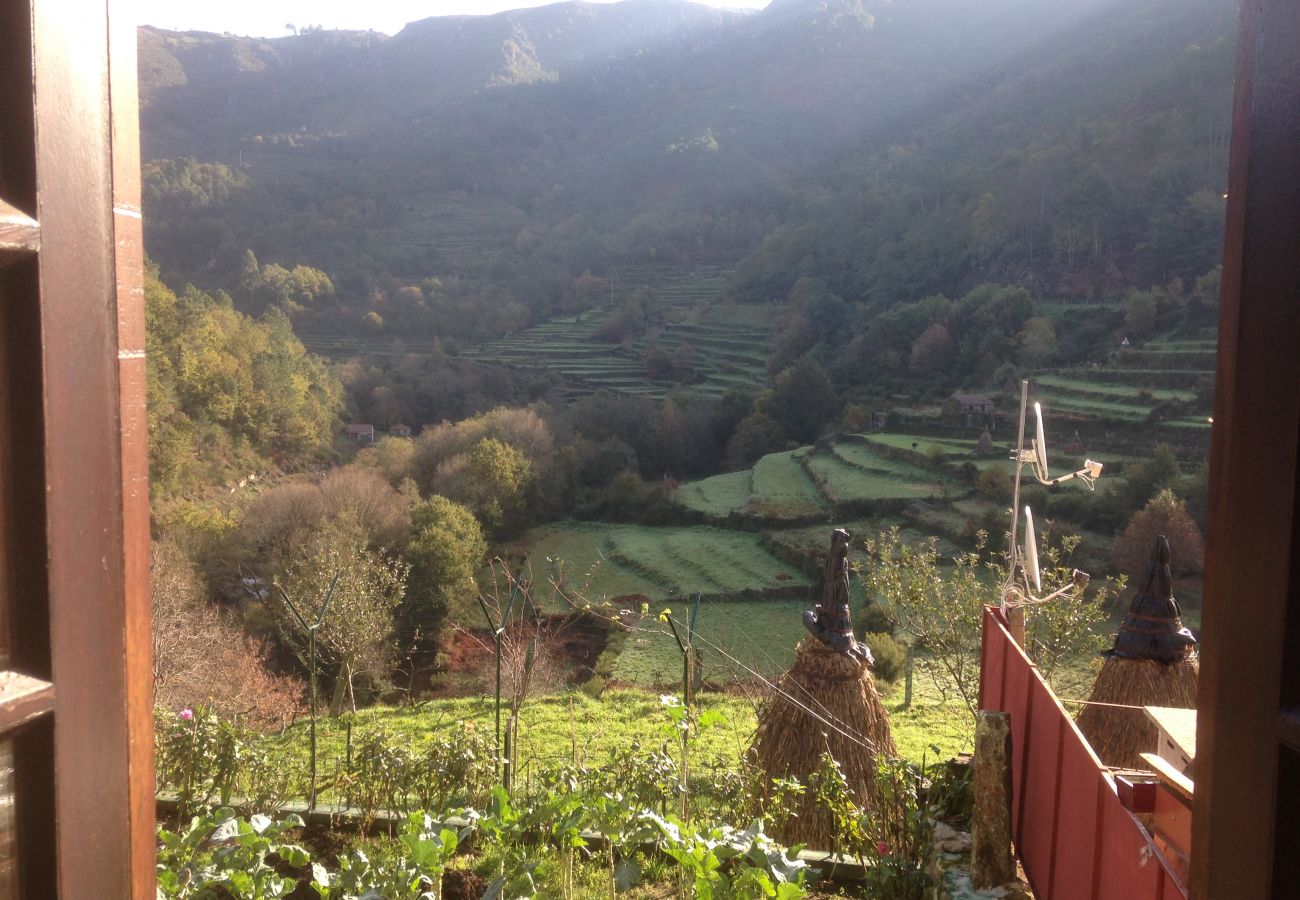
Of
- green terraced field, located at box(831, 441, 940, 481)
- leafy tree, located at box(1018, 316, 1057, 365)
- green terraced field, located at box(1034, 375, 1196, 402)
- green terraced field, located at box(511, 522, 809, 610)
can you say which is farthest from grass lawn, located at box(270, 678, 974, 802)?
leafy tree, located at box(1018, 316, 1057, 365)

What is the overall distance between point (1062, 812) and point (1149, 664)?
8.27 feet

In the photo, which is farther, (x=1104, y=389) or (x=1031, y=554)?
(x=1104, y=389)

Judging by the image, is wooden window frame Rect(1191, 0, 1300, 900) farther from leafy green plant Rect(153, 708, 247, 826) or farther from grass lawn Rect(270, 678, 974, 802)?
grass lawn Rect(270, 678, 974, 802)

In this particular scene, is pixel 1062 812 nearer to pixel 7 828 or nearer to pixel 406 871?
pixel 406 871

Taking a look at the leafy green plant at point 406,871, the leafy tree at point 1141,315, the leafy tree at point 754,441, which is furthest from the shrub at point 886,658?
the leafy tree at point 1141,315

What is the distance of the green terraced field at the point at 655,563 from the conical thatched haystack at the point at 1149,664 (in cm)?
1188

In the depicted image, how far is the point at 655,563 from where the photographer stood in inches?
786

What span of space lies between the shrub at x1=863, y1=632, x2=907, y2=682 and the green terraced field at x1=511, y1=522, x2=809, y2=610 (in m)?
Answer: 4.61

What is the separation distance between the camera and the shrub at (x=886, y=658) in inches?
507

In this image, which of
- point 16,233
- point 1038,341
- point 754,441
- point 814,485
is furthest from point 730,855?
point 1038,341

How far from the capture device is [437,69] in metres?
96.2

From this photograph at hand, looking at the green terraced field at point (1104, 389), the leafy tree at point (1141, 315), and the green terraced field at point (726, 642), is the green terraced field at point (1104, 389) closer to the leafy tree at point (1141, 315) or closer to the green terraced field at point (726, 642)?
the leafy tree at point (1141, 315)

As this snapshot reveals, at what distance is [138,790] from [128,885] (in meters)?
0.06

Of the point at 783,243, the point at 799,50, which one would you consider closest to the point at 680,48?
the point at 799,50
